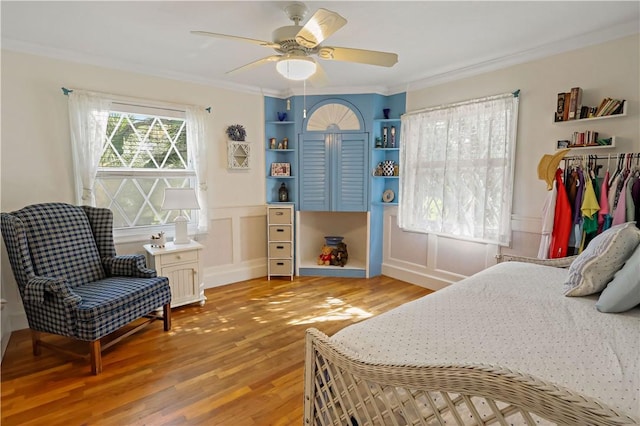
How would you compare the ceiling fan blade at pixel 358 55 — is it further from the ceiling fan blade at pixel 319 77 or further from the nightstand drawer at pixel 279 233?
the nightstand drawer at pixel 279 233

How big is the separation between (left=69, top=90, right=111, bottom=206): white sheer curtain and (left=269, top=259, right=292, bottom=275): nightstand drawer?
203 cm

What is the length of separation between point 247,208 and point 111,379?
241cm

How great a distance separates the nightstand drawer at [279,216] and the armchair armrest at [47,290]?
2277mm

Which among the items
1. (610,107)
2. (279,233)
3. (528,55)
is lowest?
(279,233)

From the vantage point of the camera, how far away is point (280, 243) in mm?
4223

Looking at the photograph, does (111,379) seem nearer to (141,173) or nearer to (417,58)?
(141,173)

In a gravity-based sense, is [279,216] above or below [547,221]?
below

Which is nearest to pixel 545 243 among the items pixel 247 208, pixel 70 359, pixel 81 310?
pixel 247 208

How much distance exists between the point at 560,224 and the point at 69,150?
4.24m

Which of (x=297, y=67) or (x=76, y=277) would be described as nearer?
(x=297, y=67)

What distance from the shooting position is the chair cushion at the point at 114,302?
217 cm

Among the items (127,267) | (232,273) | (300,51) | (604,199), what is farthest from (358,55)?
(232,273)

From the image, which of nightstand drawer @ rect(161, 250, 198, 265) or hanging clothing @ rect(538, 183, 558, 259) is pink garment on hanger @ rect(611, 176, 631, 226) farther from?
nightstand drawer @ rect(161, 250, 198, 265)

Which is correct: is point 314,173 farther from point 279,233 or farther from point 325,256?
point 325,256
